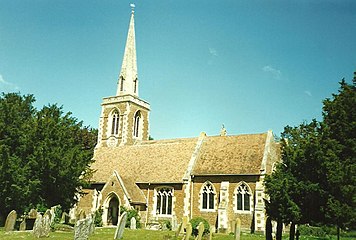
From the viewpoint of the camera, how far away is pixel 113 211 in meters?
34.7

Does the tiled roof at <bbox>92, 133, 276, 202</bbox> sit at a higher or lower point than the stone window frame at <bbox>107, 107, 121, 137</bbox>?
lower

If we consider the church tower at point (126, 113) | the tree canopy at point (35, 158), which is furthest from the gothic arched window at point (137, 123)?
the tree canopy at point (35, 158)

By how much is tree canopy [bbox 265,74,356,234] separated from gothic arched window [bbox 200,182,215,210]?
14.4 meters

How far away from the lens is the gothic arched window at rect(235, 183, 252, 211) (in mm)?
30731

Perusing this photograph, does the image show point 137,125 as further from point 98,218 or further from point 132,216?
point 132,216

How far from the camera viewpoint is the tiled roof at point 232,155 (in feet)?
105

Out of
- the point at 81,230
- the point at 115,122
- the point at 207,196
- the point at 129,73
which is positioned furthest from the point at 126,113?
the point at 81,230

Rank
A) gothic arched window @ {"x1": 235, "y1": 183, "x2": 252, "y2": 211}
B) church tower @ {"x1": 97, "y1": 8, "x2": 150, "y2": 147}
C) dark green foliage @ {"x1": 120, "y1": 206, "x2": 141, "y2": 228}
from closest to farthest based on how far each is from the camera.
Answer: gothic arched window @ {"x1": 235, "y1": 183, "x2": 252, "y2": 211}, dark green foliage @ {"x1": 120, "y1": 206, "x2": 141, "y2": 228}, church tower @ {"x1": 97, "y1": 8, "x2": 150, "y2": 147}

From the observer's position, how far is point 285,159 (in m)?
18.9

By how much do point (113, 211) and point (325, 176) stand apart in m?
23.5

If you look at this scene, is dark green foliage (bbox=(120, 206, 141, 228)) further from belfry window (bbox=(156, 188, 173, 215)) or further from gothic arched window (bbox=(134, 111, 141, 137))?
gothic arched window (bbox=(134, 111, 141, 137))

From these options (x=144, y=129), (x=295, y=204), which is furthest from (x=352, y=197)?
(x=144, y=129)

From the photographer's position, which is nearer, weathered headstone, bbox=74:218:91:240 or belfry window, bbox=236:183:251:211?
weathered headstone, bbox=74:218:91:240

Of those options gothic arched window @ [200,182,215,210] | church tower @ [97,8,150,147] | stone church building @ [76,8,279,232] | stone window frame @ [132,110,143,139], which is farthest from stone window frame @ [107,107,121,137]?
gothic arched window @ [200,182,215,210]
